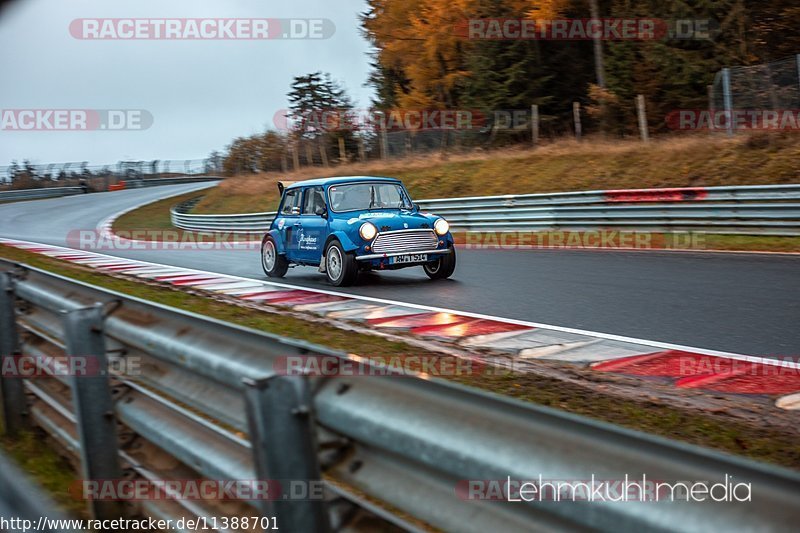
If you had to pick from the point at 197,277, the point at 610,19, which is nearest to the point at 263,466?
the point at 197,277

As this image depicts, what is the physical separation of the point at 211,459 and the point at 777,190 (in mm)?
12964

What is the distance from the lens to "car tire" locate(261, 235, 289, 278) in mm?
13734

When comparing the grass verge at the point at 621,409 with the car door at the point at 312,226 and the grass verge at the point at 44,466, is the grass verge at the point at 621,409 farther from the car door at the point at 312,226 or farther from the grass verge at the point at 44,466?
the car door at the point at 312,226

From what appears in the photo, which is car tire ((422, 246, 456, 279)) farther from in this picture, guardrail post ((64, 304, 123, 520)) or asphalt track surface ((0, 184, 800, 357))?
guardrail post ((64, 304, 123, 520))

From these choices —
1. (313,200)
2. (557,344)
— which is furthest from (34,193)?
(557,344)

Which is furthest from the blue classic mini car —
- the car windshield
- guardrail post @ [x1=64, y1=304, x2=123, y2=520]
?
guardrail post @ [x1=64, y1=304, x2=123, y2=520]

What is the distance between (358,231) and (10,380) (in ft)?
23.2

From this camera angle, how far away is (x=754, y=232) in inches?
543

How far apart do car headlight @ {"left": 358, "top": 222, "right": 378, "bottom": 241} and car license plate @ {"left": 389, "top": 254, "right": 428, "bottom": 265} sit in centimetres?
44

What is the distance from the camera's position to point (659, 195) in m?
16.2

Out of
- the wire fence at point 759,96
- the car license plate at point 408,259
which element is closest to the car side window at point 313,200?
the car license plate at point 408,259

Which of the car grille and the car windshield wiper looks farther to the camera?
the car windshield wiper

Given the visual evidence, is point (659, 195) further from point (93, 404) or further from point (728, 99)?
point (93, 404)

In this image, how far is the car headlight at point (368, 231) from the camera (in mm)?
11422
